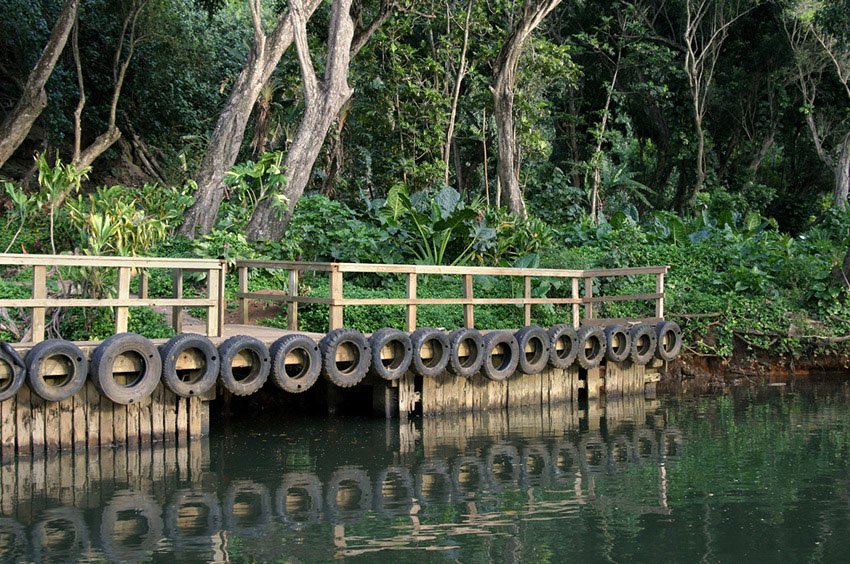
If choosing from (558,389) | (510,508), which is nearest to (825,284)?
(558,389)

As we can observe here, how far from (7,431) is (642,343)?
28.6 ft

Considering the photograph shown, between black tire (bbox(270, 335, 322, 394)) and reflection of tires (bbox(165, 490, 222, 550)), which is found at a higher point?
black tire (bbox(270, 335, 322, 394))

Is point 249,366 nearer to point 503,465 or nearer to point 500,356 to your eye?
point 503,465

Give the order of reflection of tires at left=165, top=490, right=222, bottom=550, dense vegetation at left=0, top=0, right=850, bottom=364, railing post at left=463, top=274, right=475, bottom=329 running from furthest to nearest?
dense vegetation at left=0, top=0, right=850, bottom=364, railing post at left=463, top=274, right=475, bottom=329, reflection of tires at left=165, top=490, right=222, bottom=550

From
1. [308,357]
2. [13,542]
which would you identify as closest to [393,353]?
[308,357]

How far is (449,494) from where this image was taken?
320 inches

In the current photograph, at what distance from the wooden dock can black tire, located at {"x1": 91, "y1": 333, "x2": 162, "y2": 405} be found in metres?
0.09

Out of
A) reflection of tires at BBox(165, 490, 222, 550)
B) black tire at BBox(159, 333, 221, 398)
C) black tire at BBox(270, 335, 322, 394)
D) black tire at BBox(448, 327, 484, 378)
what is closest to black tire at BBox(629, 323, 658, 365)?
black tire at BBox(448, 327, 484, 378)

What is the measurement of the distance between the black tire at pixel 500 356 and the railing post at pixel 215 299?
334 cm

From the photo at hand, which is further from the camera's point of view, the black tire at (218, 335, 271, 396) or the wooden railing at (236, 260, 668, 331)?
the wooden railing at (236, 260, 668, 331)

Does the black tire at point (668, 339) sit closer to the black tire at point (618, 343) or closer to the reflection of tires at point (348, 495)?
the black tire at point (618, 343)

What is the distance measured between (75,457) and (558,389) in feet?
21.6

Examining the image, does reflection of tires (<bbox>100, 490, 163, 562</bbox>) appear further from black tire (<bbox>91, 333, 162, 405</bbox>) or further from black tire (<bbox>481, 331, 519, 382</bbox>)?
black tire (<bbox>481, 331, 519, 382</bbox>)

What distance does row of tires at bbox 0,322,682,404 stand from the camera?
351 inches
